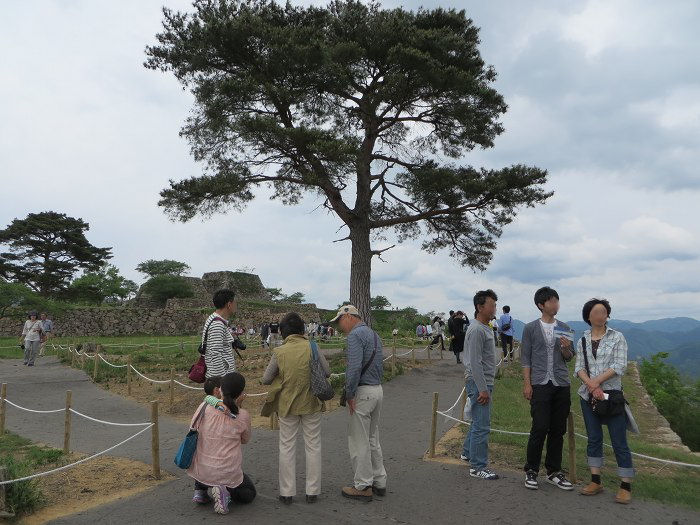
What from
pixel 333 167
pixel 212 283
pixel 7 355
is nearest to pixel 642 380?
pixel 333 167

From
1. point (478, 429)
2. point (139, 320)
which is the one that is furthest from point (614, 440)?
point (139, 320)

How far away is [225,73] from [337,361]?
24.9ft

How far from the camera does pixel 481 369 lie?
15.5ft

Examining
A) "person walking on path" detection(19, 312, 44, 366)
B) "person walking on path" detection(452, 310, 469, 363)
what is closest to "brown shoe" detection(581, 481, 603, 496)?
"person walking on path" detection(452, 310, 469, 363)

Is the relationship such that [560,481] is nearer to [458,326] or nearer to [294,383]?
[294,383]

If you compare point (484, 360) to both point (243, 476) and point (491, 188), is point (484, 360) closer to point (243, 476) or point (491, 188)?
point (243, 476)

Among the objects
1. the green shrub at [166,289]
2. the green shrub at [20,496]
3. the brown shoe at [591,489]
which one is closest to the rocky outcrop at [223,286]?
the green shrub at [166,289]

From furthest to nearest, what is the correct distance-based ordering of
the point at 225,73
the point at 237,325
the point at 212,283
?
the point at 212,283
the point at 237,325
the point at 225,73

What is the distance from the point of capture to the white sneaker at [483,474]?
15.8 ft

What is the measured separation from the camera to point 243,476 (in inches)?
167

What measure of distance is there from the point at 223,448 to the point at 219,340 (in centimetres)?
119

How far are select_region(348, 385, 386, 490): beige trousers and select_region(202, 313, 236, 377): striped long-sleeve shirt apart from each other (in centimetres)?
141

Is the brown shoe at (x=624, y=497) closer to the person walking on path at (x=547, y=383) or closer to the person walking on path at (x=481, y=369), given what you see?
the person walking on path at (x=547, y=383)

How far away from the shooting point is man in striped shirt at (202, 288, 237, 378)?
4.95 metres
